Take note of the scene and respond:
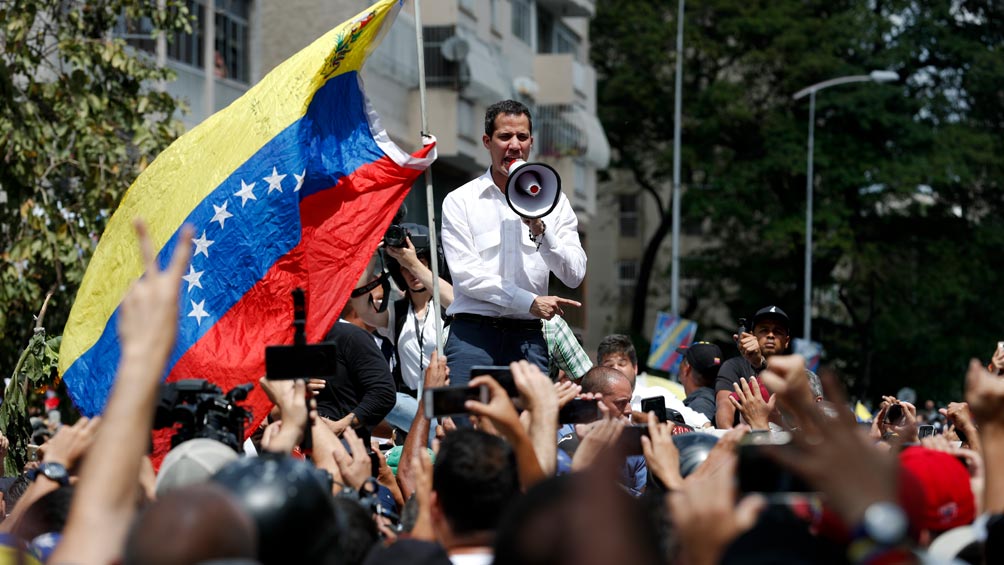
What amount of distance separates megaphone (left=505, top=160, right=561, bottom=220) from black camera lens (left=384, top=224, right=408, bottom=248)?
1.42 meters

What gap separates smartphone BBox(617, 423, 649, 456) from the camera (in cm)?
566

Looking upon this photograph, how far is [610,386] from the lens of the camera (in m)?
8.34

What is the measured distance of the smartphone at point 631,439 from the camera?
5.66 meters

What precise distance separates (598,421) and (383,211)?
11.7ft

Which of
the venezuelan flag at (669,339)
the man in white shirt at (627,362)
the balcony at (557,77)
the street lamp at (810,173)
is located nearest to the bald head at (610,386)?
the man in white shirt at (627,362)

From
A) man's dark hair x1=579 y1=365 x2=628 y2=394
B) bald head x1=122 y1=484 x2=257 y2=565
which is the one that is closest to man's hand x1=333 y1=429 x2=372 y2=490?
bald head x1=122 y1=484 x2=257 y2=565

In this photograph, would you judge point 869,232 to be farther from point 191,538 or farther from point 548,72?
point 191,538

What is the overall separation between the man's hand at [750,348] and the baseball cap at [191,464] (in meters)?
5.26

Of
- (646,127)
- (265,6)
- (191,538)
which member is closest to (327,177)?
(191,538)

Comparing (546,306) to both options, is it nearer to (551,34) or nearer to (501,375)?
(501,375)

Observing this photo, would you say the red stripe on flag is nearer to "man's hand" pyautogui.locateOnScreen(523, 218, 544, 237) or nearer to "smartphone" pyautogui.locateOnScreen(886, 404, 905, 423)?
"man's hand" pyautogui.locateOnScreen(523, 218, 544, 237)

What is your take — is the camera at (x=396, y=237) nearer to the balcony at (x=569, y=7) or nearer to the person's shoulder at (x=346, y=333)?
the person's shoulder at (x=346, y=333)

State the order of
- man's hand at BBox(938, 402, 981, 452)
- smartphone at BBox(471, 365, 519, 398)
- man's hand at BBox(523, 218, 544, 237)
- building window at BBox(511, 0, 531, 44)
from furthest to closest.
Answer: building window at BBox(511, 0, 531, 44) < man's hand at BBox(523, 218, 544, 237) < man's hand at BBox(938, 402, 981, 452) < smartphone at BBox(471, 365, 519, 398)

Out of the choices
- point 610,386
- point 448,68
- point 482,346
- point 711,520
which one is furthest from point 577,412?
point 448,68
